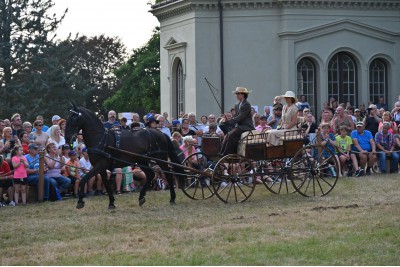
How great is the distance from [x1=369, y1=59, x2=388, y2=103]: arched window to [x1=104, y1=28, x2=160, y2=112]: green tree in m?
24.4

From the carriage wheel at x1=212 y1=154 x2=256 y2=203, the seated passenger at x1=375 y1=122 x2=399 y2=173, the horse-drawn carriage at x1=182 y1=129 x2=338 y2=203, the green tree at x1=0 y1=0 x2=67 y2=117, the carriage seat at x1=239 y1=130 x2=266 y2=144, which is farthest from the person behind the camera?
the green tree at x1=0 y1=0 x2=67 y2=117

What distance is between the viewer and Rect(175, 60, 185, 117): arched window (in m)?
36.8

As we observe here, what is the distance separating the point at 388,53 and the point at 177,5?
7.69 meters

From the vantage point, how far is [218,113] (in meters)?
34.9

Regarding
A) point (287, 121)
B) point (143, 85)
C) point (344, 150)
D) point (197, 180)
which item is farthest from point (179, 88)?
point (143, 85)

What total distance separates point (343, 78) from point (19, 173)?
17.8 m

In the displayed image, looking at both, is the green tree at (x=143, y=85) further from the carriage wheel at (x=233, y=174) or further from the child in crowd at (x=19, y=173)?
the carriage wheel at (x=233, y=174)

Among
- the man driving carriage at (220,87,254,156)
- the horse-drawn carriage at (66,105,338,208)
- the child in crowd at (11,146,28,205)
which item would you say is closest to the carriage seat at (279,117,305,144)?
the horse-drawn carriage at (66,105,338,208)

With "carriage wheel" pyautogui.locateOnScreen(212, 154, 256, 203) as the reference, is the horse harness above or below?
above

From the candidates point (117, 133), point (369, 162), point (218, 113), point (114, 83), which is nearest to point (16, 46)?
point (114, 83)

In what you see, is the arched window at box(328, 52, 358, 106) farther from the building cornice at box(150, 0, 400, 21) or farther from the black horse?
the black horse

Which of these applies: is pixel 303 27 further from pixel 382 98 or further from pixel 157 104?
pixel 157 104

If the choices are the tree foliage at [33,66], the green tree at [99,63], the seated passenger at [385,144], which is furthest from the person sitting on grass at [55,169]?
the green tree at [99,63]

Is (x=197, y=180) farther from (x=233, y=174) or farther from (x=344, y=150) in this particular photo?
(x=344, y=150)
